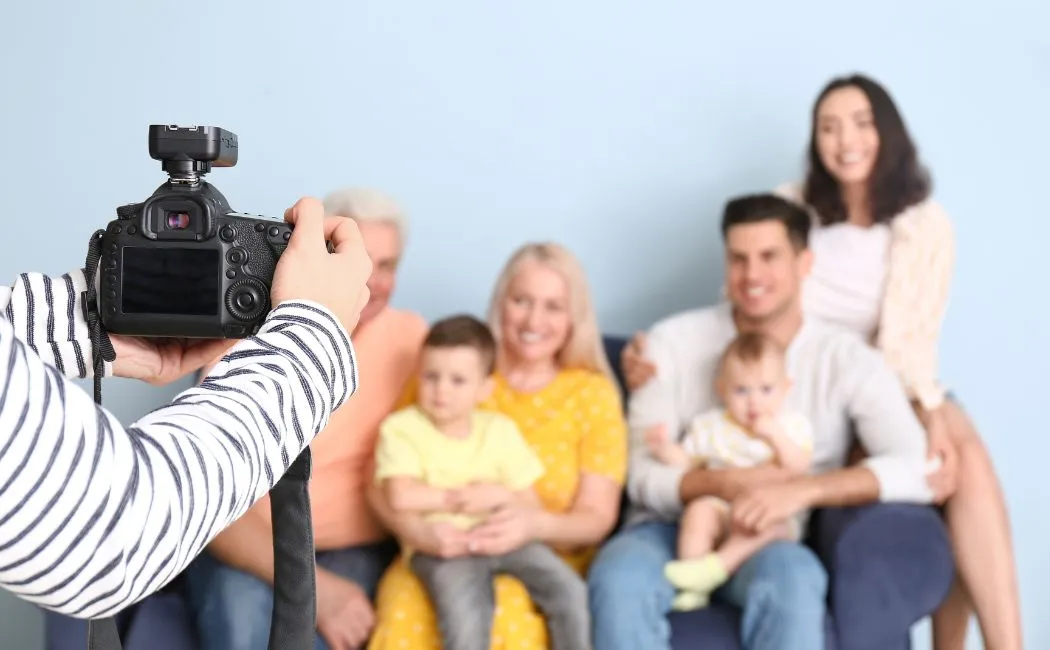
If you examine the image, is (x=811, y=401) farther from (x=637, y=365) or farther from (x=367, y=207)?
(x=367, y=207)

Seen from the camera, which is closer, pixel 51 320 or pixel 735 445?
pixel 51 320

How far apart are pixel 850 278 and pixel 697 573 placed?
87cm

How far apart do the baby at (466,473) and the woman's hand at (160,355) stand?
1.22m

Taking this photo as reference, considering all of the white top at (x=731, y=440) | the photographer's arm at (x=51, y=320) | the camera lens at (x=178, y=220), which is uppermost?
the camera lens at (x=178, y=220)

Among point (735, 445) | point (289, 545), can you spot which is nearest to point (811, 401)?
point (735, 445)

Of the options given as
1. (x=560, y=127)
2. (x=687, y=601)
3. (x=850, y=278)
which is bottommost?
(x=687, y=601)

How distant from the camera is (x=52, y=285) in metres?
1.07

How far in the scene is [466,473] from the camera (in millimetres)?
2420

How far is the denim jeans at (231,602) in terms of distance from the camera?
2.18m

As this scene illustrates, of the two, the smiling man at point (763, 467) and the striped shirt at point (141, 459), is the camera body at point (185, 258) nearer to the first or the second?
the striped shirt at point (141, 459)

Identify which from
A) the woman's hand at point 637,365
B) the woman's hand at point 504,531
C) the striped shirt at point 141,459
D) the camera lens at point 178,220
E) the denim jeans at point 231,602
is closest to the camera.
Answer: the striped shirt at point 141,459

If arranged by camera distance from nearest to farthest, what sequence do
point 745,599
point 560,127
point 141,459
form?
point 141,459
point 745,599
point 560,127

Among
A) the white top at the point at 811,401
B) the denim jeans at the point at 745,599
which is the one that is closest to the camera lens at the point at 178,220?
the denim jeans at the point at 745,599

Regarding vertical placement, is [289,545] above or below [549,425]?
above
